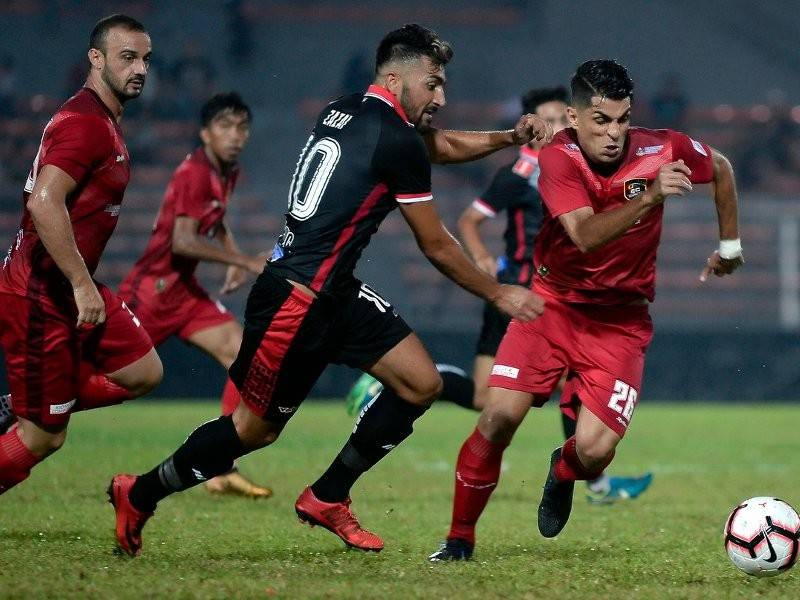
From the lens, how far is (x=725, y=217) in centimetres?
660

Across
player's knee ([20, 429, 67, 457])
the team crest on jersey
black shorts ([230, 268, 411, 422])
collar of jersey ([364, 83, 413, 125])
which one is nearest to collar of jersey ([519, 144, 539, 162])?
the team crest on jersey

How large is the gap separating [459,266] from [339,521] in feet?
4.50

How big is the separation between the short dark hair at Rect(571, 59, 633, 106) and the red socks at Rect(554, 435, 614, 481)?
1617mm

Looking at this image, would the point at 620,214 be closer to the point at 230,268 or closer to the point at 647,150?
the point at 647,150

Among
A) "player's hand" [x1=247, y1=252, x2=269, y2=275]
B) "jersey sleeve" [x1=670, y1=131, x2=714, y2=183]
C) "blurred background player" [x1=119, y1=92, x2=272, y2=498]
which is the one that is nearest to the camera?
"jersey sleeve" [x1=670, y1=131, x2=714, y2=183]

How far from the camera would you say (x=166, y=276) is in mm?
9125

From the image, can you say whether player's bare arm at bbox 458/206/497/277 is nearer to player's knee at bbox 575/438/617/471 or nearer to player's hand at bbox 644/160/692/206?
player's knee at bbox 575/438/617/471

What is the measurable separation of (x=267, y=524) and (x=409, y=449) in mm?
5177

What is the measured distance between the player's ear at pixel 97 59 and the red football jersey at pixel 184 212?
2647 millimetres

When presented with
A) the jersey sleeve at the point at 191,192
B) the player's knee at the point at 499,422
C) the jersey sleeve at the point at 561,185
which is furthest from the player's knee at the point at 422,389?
the jersey sleeve at the point at 191,192

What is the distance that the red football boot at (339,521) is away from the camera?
6.04 m

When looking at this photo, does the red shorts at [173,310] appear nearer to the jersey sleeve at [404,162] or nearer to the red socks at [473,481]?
the red socks at [473,481]

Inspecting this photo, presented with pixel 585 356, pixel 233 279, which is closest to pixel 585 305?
pixel 585 356

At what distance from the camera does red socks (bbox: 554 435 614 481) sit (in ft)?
20.2
